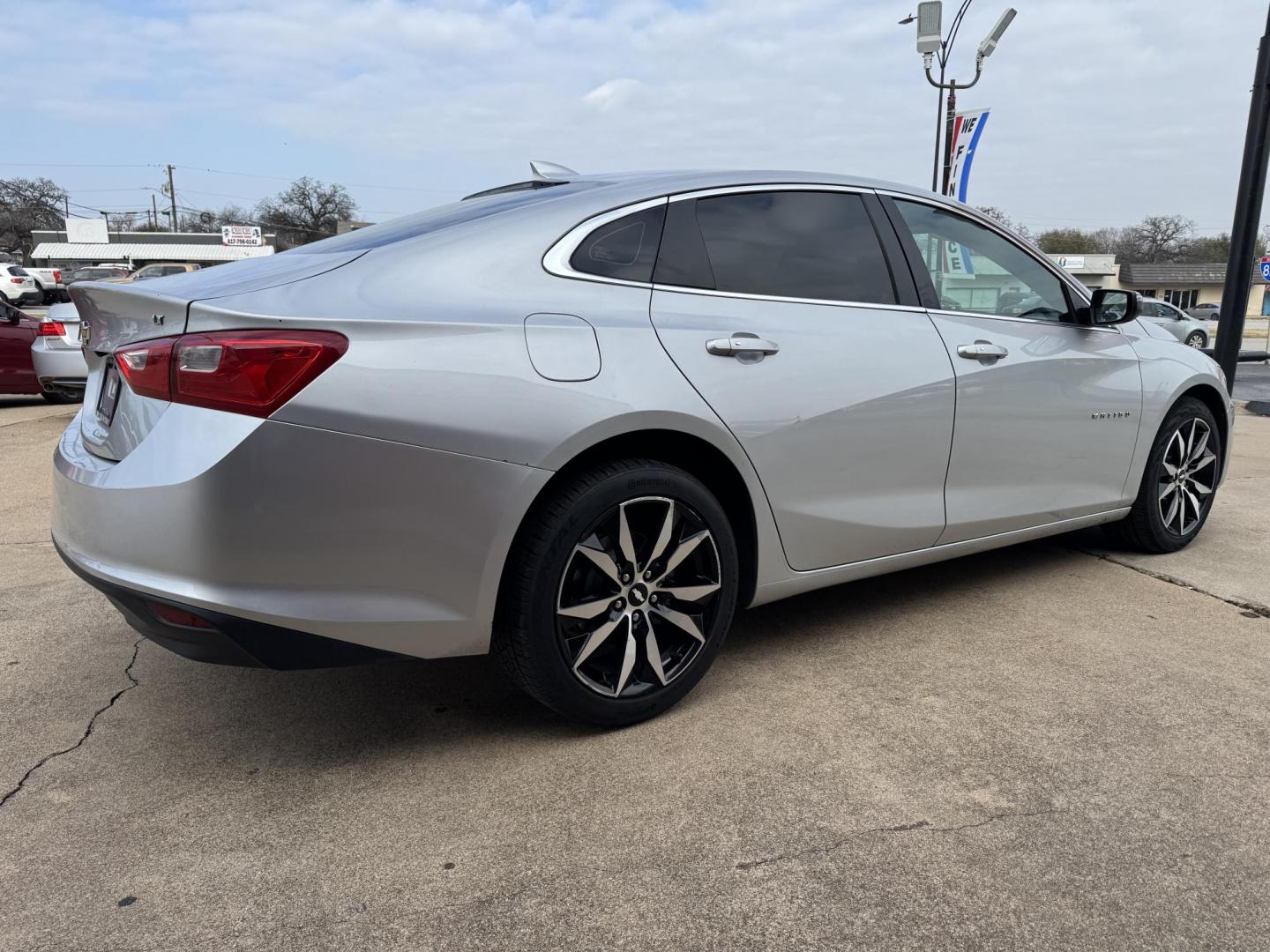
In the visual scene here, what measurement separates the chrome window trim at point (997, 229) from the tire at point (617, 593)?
1.46 m

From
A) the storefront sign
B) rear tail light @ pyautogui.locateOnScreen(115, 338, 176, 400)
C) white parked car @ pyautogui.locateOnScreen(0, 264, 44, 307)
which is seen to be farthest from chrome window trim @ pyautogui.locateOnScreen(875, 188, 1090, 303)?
the storefront sign

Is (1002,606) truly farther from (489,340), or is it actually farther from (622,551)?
(489,340)

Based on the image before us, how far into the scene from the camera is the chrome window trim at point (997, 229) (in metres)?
3.49

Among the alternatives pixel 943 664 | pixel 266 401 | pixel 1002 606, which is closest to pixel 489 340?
pixel 266 401

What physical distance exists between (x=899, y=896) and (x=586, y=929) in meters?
0.64

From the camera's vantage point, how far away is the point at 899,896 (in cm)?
197

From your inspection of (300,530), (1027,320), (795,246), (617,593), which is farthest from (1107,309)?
(300,530)

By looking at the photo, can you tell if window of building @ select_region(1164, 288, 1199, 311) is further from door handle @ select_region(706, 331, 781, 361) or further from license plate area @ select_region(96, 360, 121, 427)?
license plate area @ select_region(96, 360, 121, 427)

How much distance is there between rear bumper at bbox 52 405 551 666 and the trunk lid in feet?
0.32

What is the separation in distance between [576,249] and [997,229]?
2.03 m

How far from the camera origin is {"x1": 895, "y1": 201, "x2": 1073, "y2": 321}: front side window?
11.4 feet

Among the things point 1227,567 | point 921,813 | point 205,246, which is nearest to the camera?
point 921,813

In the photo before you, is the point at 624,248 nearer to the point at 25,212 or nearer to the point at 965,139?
the point at 965,139

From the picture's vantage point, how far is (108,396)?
99.7 inches
